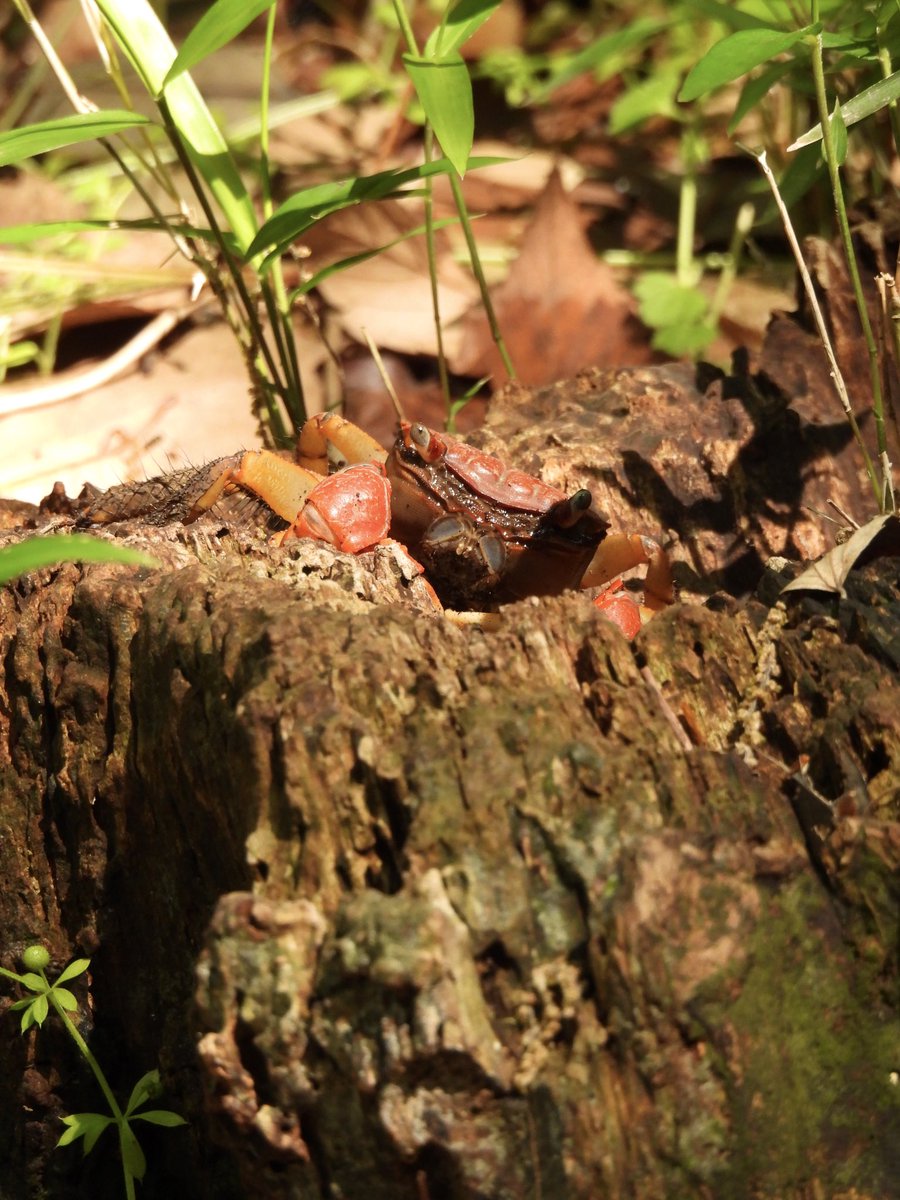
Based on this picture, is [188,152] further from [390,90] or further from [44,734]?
[390,90]

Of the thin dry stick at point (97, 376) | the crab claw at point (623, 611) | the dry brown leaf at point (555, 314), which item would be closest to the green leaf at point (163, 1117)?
the crab claw at point (623, 611)

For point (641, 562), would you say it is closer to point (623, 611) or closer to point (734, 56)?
point (623, 611)

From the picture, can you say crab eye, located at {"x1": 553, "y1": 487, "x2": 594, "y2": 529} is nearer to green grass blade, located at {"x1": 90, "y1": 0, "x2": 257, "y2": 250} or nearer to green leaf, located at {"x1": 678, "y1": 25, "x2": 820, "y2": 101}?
green leaf, located at {"x1": 678, "y1": 25, "x2": 820, "y2": 101}

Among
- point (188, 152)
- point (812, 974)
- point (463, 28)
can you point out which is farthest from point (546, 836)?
point (188, 152)

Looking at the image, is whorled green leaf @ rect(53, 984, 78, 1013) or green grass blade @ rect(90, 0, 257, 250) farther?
green grass blade @ rect(90, 0, 257, 250)

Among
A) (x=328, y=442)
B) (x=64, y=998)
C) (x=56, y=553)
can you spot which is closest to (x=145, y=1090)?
(x=64, y=998)

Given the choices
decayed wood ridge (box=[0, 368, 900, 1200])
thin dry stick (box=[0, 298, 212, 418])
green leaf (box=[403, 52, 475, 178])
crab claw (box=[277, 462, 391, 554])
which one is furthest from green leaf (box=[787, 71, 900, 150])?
thin dry stick (box=[0, 298, 212, 418])
